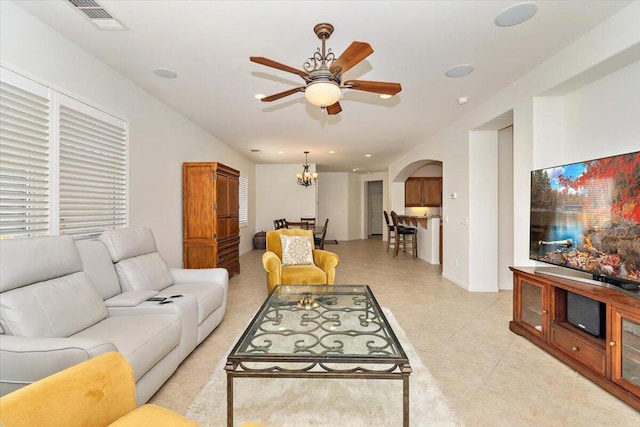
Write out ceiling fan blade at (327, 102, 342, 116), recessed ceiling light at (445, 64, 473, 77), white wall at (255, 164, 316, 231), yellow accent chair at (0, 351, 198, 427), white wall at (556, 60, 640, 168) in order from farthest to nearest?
white wall at (255, 164, 316, 231)
recessed ceiling light at (445, 64, 473, 77)
ceiling fan blade at (327, 102, 342, 116)
white wall at (556, 60, 640, 168)
yellow accent chair at (0, 351, 198, 427)

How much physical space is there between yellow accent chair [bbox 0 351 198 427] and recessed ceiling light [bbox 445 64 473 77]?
138 inches

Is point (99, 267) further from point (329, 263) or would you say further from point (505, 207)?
point (505, 207)

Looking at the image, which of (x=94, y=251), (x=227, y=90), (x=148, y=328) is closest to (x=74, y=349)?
(x=148, y=328)

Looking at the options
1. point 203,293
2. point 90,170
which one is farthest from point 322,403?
point 90,170

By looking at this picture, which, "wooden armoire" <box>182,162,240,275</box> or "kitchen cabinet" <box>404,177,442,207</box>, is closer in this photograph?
"wooden armoire" <box>182,162,240,275</box>

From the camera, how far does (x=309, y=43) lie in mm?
2596

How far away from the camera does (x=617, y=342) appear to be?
1.95 metres

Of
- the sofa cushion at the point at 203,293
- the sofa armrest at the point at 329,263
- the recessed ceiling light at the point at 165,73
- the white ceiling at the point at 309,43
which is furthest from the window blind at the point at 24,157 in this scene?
the sofa armrest at the point at 329,263

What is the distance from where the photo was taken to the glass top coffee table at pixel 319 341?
1.55 meters

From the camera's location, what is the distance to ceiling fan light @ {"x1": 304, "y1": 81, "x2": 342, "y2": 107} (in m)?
2.12

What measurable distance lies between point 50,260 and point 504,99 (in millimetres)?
4601

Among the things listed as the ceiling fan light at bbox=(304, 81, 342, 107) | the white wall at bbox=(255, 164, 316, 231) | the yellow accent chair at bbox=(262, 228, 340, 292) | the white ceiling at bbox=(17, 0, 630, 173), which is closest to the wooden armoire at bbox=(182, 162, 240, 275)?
the white ceiling at bbox=(17, 0, 630, 173)

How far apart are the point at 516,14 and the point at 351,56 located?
1280mm

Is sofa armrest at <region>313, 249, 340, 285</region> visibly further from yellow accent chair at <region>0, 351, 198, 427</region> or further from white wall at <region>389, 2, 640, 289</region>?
yellow accent chair at <region>0, 351, 198, 427</region>
